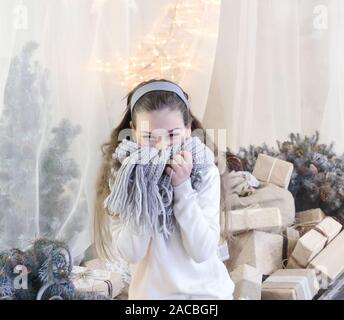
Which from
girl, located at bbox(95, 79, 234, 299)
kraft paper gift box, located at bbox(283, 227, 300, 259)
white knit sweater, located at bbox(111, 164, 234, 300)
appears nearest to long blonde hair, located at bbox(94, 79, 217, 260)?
girl, located at bbox(95, 79, 234, 299)

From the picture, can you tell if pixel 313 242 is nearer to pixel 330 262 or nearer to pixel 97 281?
pixel 330 262

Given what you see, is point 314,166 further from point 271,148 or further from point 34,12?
point 34,12

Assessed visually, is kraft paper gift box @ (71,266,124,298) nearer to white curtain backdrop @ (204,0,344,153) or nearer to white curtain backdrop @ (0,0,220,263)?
white curtain backdrop @ (0,0,220,263)

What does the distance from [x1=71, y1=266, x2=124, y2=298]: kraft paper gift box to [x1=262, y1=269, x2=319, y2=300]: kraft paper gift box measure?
301 mm

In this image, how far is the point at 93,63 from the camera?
1.14m

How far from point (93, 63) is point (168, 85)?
0.89 feet

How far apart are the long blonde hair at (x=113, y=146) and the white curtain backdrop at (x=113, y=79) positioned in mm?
51

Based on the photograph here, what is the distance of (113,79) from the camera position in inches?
45.2

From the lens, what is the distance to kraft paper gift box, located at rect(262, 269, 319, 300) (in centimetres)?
108

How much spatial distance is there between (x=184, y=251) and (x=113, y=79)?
426 millimetres

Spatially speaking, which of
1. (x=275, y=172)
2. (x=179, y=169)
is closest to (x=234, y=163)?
(x=275, y=172)

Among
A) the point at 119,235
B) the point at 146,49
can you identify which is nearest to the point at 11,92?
the point at 146,49

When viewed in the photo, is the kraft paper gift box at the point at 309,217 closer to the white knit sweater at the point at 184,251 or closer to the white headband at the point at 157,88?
the white knit sweater at the point at 184,251

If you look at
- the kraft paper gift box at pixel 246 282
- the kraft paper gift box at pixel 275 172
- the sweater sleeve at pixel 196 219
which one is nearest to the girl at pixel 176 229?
the sweater sleeve at pixel 196 219
